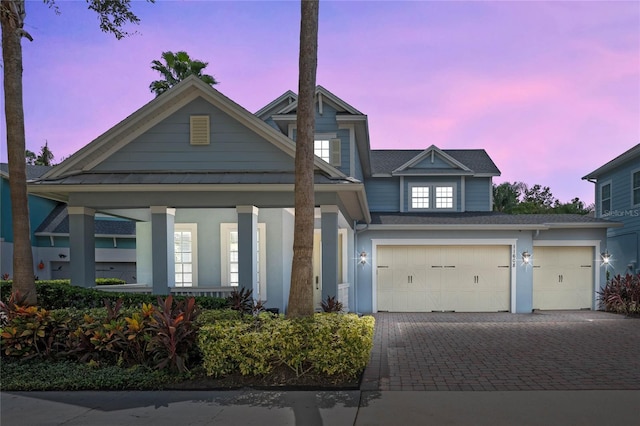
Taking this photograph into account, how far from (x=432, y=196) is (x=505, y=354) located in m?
10.5

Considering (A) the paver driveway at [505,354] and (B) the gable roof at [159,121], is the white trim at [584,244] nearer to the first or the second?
(A) the paver driveway at [505,354]

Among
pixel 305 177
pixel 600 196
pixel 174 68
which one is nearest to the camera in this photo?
pixel 305 177

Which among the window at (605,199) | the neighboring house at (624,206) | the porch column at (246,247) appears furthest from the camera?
the window at (605,199)

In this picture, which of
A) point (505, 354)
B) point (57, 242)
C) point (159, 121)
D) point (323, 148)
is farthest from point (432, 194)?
point (57, 242)

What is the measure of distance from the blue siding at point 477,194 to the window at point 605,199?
4617 millimetres

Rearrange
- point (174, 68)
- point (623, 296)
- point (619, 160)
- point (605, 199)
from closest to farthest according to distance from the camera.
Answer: point (623, 296) < point (619, 160) < point (605, 199) < point (174, 68)

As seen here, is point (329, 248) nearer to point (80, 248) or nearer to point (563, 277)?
point (80, 248)

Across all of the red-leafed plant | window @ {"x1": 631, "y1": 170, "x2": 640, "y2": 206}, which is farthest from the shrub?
the red-leafed plant

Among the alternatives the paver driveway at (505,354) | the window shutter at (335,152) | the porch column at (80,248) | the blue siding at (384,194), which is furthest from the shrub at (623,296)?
the porch column at (80,248)

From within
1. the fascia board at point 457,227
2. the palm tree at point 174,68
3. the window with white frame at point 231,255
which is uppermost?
the palm tree at point 174,68

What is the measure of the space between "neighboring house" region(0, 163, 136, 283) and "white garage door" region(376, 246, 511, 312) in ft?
45.2

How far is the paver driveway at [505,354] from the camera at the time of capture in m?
5.92

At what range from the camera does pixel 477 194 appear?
1781 cm

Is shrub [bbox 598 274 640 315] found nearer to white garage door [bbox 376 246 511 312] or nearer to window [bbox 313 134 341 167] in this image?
white garage door [bbox 376 246 511 312]
